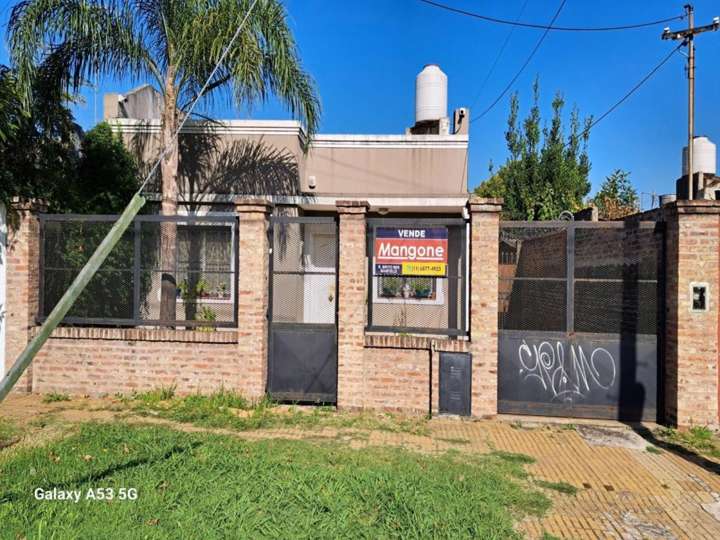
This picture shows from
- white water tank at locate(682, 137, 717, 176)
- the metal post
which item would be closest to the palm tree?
the metal post

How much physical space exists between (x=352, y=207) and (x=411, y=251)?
106 centimetres

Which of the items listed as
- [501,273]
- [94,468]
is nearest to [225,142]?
[501,273]

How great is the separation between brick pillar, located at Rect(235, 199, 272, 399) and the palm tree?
4.53 ft

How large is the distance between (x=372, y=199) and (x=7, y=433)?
25.4 ft

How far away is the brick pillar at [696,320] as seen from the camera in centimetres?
621

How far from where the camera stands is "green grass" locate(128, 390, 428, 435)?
6246 millimetres

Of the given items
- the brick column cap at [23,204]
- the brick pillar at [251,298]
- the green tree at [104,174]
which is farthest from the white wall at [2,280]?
the brick pillar at [251,298]

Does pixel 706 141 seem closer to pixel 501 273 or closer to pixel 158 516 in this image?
pixel 501 273

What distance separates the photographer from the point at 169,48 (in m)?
7.71

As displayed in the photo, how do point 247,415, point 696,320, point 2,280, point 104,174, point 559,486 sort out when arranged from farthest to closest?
1. point 104,174
2. point 2,280
3. point 247,415
4. point 696,320
5. point 559,486

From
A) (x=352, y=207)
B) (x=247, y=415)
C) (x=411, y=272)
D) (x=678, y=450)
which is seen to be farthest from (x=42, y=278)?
(x=678, y=450)

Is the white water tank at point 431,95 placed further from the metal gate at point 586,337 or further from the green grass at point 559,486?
the green grass at point 559,486

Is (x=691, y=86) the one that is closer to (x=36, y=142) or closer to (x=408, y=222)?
(x=408, y=222)

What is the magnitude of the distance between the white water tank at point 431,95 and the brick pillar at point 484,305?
664cm
